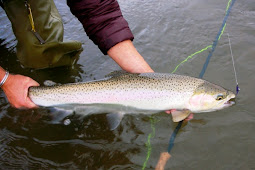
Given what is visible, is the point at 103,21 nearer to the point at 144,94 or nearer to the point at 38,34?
the point at 144,94

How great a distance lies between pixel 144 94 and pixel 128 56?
43 cm

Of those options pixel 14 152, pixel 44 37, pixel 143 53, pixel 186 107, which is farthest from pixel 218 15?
pixel 14 152

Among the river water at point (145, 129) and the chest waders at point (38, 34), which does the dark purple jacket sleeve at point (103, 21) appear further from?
the river water at point (145, 129)

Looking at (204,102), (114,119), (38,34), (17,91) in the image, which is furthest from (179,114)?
(38,34)

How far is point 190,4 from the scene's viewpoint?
4816mm

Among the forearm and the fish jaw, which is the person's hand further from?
the fish jaw

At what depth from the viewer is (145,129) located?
2539 millimetres

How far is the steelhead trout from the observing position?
227cm

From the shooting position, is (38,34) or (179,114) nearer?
(179,114)

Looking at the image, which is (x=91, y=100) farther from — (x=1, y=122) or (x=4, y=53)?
(x=4, y=53)

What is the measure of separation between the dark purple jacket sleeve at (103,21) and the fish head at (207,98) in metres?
0.88

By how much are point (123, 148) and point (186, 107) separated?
29.2 inches

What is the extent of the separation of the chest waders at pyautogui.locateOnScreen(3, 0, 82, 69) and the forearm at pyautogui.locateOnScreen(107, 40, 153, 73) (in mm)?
1103

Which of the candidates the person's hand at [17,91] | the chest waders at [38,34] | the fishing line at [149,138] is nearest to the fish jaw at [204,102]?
the fishing line at [149,138]
